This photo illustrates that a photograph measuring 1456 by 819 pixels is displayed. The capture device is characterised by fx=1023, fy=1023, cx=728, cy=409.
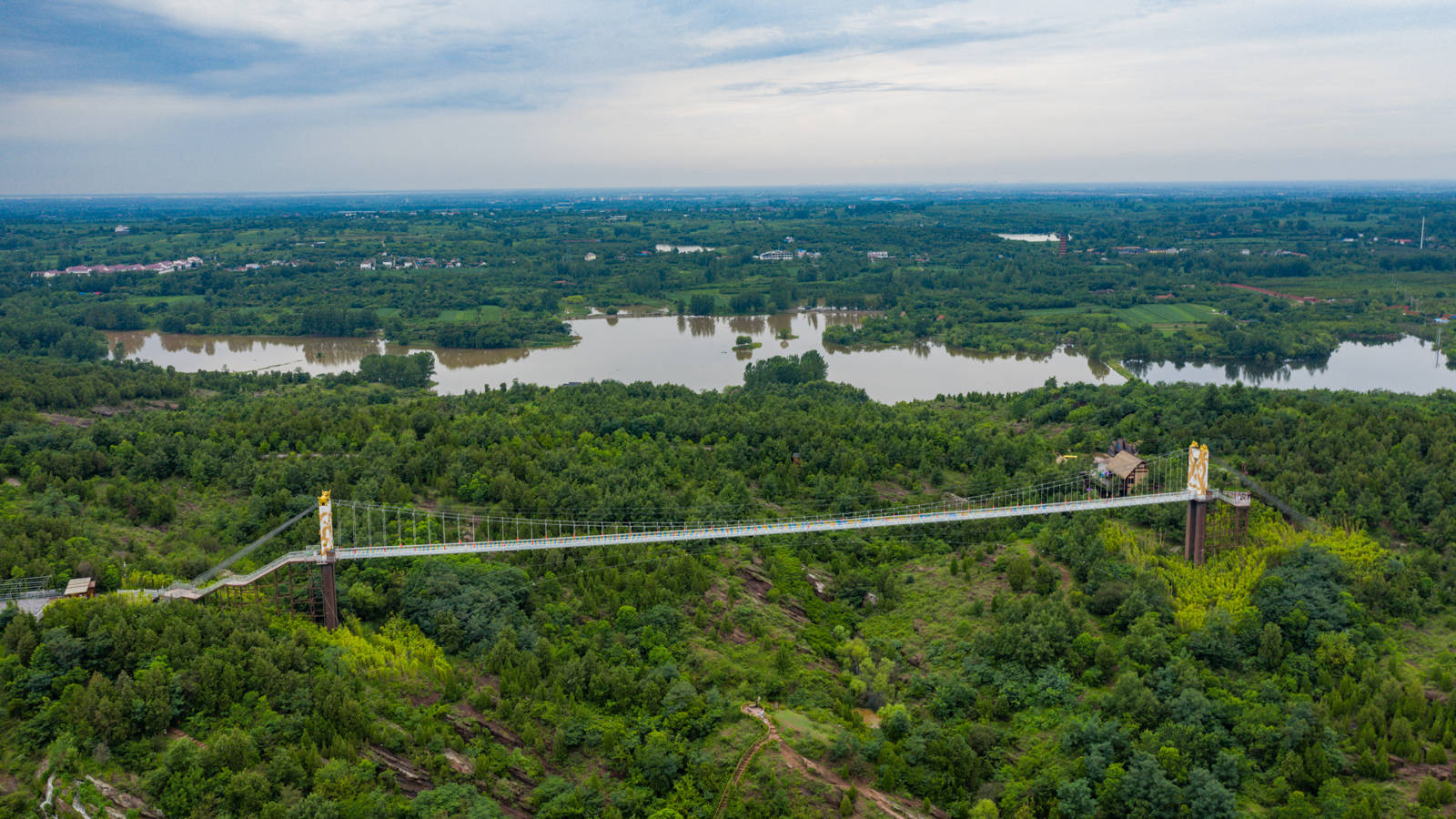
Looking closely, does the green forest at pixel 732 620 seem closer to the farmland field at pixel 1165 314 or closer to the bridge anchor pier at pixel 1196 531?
the bridge anchor pier at pixel 1196 531

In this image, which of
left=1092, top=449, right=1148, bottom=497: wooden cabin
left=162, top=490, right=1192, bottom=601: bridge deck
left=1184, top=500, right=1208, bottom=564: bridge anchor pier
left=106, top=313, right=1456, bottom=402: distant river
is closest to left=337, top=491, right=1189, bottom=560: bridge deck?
left=162, top=490, right=1192, bottom=601: bridge deck

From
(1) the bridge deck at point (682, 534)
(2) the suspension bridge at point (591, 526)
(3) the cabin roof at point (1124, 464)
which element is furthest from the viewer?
(3) the cabin roof at point (1124, 464)

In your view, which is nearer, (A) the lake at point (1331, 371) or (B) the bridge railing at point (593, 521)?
(B) the bridge railing at point (593, 521)

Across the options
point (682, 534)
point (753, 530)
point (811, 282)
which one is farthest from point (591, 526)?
point (811, 282)

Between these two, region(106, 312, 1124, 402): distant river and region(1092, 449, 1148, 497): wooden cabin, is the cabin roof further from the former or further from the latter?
region(106, 312, 1124, 402): distant river

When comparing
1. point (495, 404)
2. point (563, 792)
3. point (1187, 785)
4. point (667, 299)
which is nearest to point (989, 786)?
point (1187, 785)

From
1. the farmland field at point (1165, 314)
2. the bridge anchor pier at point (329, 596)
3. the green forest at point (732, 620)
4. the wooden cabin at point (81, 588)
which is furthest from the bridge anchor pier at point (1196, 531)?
the farmland field at point (1165, 314)

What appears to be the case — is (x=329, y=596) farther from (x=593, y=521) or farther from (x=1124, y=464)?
(x=1124, y=464)

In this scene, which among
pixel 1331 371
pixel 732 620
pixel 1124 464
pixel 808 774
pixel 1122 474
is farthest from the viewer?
pixel 1331 371
